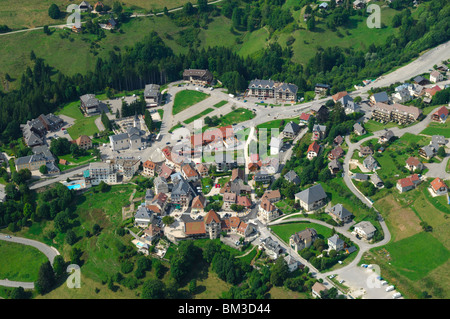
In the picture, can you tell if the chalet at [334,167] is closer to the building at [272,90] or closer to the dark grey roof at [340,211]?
the dark grey roof at [340,211]

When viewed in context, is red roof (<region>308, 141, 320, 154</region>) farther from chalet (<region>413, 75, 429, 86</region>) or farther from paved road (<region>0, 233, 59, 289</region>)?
paved road (<region>0, 233, 59, 289</region>)

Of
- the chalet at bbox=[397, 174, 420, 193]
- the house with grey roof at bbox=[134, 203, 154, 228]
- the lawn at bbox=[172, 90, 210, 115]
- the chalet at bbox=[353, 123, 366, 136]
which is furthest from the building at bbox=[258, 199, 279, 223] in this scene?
the lawn at bbox=[172, 90, 210, 115]

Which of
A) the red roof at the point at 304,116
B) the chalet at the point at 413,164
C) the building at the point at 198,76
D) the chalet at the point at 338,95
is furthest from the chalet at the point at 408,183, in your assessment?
the building at the point at 198,76

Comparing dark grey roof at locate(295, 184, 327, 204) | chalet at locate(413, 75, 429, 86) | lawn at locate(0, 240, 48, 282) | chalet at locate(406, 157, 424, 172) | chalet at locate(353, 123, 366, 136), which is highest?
chalet at locate(413, 75, 429, 86)

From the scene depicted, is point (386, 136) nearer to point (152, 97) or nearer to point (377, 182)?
point (377, 182)

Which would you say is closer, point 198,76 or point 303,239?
point 303,239

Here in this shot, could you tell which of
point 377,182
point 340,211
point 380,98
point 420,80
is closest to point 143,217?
point 340,211

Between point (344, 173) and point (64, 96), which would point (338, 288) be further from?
point (64, 96)
